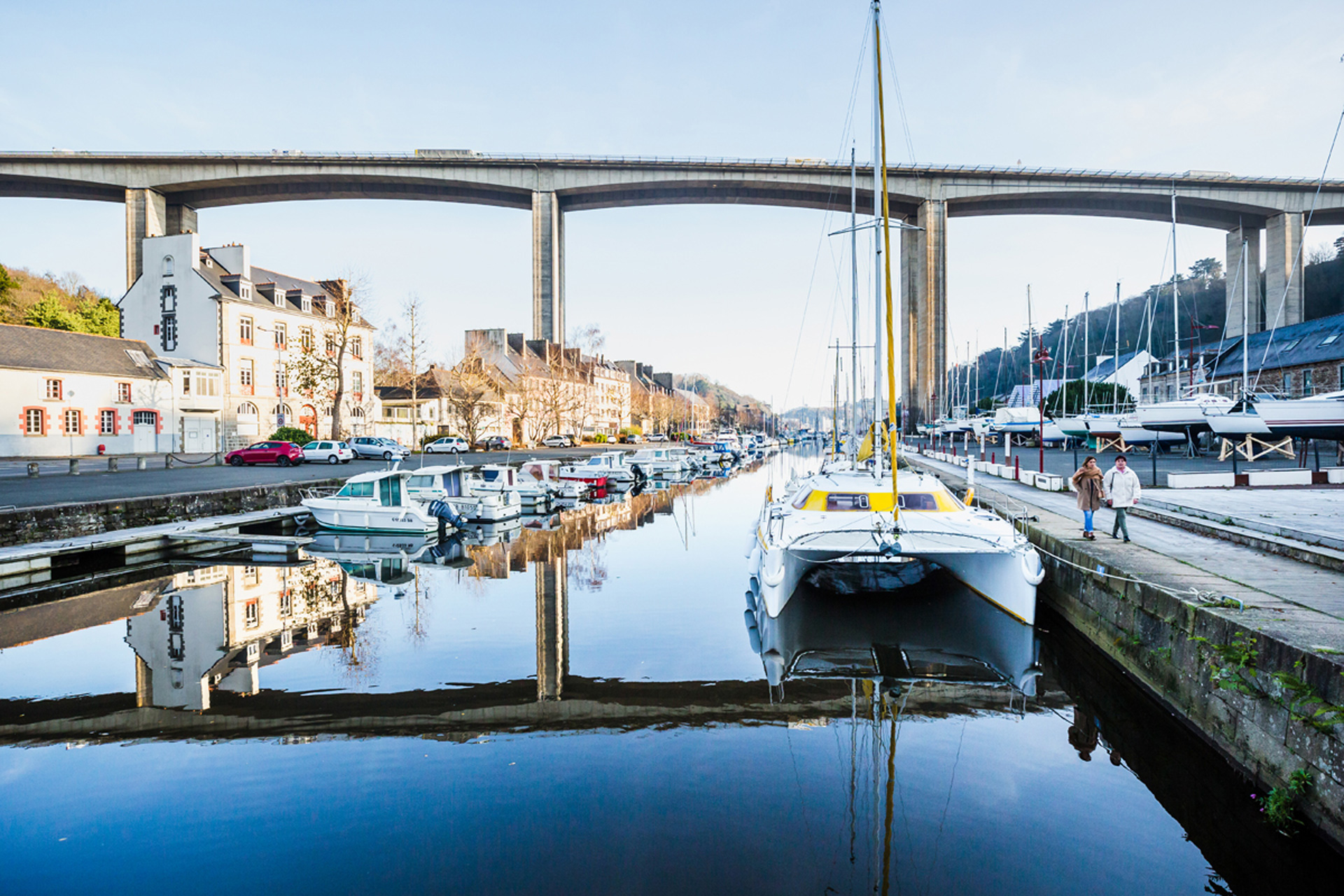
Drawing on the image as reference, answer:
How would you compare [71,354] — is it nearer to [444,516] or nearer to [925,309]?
[444,516]

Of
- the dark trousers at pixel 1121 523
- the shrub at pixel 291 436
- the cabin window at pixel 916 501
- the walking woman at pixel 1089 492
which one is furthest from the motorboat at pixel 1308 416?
the shrub at pixel 291 436

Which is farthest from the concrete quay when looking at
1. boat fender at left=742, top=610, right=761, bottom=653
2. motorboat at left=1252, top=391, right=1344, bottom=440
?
motorboat at left=1252, top=391, right=1344, bottom=440

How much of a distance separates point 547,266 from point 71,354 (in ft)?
127

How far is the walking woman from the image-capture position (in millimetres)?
11945

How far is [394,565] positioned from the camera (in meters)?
17.4

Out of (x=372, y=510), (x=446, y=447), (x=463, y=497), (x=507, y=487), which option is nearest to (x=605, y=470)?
(x=507, y=487)

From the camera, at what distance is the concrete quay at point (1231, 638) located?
208 inches

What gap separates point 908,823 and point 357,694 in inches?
234

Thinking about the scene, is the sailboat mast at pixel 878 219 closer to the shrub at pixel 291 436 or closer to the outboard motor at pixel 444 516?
the outboard motor at pixel 444 516

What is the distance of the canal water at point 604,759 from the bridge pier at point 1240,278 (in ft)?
260

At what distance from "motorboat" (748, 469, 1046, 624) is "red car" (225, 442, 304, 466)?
106 ft

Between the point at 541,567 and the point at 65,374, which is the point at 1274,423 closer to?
the point at 541,567

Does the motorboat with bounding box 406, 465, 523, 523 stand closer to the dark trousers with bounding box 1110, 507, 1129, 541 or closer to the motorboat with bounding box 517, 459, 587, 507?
the motorboat with bounding box 517, 459, 587, 507

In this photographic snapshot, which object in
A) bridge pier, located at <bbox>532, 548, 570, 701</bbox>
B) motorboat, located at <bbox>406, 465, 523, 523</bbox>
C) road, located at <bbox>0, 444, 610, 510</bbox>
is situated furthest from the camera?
motorboat, located at <bbox>406, 465, 523, 523</bbox>
